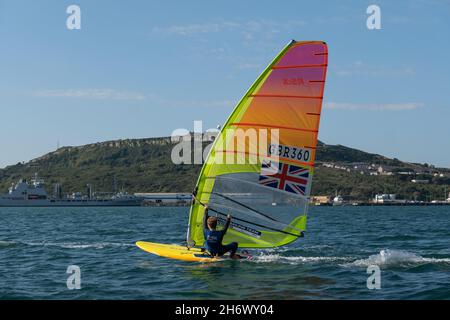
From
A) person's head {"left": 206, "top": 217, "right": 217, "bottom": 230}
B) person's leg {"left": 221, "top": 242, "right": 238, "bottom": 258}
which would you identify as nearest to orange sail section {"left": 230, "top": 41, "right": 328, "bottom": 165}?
person's head {"left": 206, "top": 217, "right": 217, "bottom": 230}

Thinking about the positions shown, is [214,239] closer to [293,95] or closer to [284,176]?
[284,176]

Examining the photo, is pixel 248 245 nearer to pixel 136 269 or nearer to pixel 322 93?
pixel 136 269

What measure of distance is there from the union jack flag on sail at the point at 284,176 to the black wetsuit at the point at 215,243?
201cm

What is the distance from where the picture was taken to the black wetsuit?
18547 mm

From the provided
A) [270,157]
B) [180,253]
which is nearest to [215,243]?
[180,253]

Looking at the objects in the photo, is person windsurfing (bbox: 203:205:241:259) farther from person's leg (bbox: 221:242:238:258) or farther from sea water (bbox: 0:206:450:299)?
sea water (bbox: 0:206:450:299)

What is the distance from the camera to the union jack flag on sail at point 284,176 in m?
18.3

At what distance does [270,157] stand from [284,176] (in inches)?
28.4

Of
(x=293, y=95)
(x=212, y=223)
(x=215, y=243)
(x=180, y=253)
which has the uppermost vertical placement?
(x=293, y=95)

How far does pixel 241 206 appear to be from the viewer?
62.1 feet

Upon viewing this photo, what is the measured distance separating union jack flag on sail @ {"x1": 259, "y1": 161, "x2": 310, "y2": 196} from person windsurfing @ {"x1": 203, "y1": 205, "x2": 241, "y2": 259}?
5.53 ft

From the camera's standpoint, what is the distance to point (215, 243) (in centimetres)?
1862

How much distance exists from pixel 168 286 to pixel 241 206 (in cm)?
444

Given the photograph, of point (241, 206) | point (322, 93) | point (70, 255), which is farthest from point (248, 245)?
point (70, 255)
